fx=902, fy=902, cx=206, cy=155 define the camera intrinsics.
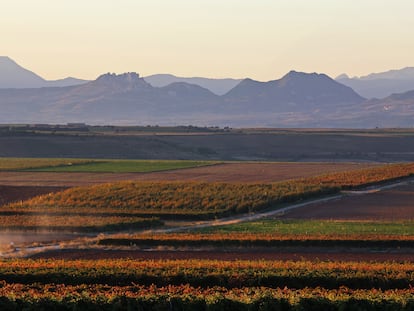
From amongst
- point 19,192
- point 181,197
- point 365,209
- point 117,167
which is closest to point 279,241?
point 365,209

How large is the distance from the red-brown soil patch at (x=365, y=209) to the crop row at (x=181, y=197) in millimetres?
3074

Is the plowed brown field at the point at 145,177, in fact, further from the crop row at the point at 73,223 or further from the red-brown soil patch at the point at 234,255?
the red-brown soil patch at the point at 234,255

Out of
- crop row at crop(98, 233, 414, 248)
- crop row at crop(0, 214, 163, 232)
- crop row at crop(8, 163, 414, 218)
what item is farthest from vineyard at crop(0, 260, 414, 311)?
crop row at crop(8, 163, 414, 218)

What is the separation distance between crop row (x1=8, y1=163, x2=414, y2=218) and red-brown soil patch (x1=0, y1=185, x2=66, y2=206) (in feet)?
8.35

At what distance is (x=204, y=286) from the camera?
2750 centimetres

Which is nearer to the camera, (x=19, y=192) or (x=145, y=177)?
(x=19, y=192)

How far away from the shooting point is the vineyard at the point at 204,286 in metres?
21.5

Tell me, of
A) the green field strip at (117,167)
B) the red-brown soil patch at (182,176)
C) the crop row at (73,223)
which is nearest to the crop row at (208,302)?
the crop row at (73,223)

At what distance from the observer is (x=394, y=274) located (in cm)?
2817

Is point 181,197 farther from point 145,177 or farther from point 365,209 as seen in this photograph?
point 145,177

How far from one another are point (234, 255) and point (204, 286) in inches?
376

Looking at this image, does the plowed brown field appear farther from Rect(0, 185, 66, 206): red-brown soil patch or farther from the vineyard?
the vineyard

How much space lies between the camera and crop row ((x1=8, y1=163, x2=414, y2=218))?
5759 cm

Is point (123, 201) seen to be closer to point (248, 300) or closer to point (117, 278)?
point (117, 278)
